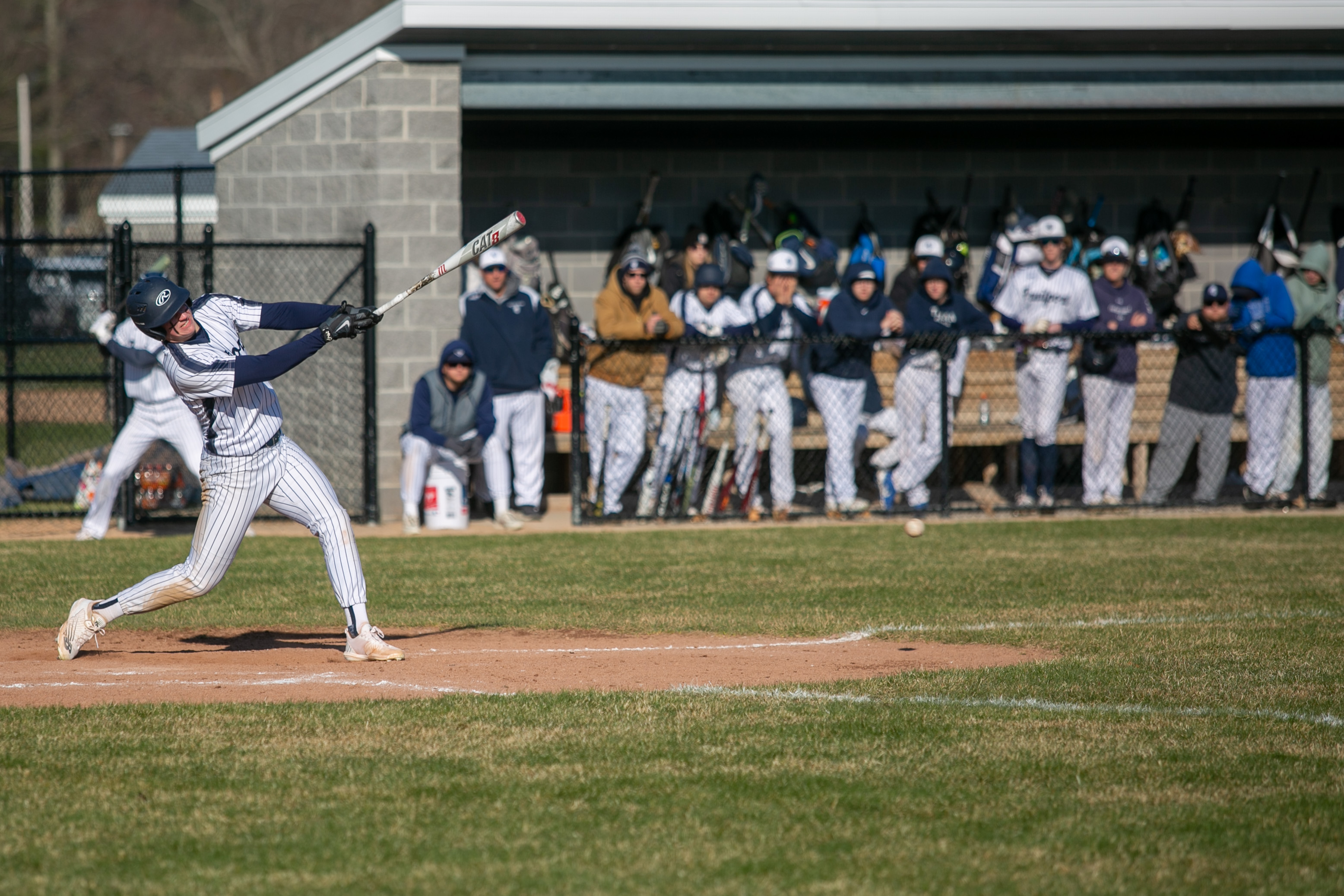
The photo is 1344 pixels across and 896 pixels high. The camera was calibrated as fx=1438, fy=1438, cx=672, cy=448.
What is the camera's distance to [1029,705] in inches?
219

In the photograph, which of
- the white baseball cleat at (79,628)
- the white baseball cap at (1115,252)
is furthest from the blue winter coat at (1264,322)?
the white baseball cleat at (79,628)

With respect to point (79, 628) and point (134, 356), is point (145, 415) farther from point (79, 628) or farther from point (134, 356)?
point (79, 628)

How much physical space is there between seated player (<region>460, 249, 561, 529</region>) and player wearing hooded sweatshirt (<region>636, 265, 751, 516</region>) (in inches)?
38.6

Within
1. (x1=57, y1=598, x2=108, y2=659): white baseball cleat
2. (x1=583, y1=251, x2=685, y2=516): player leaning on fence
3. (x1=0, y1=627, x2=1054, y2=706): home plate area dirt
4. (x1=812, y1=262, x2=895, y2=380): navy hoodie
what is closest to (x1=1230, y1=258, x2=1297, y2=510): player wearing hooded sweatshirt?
(x1=812, y1=262, x2=895, y2=380): navy hoodie

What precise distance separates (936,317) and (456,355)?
4.00m

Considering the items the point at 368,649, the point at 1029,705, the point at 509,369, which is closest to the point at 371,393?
the point at 509,369

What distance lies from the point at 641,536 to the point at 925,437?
269 centimetres

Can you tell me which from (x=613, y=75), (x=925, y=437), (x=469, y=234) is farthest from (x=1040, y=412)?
(x=469, y=234)

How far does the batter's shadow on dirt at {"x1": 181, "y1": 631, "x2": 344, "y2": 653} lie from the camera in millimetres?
6906

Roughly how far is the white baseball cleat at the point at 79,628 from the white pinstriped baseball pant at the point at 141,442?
3.70 metres

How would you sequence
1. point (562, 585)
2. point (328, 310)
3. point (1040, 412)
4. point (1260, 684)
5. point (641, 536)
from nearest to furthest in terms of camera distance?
point (1260, 684)
point (328, 310)
point (562, 585)
point (641, 536)
point (1040, 412)

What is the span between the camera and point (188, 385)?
19.8 feet

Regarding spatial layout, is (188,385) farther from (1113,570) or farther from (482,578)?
(1113,570)

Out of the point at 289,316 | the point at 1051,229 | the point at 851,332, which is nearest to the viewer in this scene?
the point at 289,316
